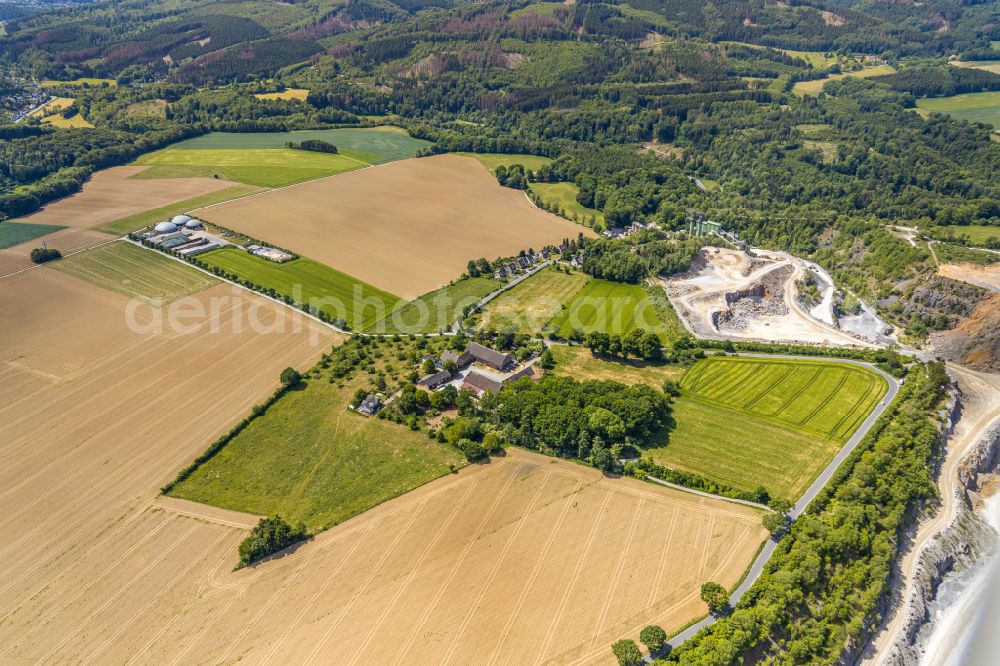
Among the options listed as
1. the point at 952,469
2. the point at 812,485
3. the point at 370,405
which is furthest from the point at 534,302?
the point at 952,469

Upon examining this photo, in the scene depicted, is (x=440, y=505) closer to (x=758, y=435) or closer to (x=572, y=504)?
(x=572, y=504)

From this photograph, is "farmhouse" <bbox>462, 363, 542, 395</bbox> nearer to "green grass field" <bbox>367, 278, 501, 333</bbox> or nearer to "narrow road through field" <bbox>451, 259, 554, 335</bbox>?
"narrow road through field" <bbox>451, 259, 554, 335</bbox>

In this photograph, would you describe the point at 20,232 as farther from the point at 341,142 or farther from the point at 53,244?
the point at 341,142

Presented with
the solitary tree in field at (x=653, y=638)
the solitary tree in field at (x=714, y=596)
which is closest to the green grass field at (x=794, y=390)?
the solitary tree in field at (x=714, y=596)

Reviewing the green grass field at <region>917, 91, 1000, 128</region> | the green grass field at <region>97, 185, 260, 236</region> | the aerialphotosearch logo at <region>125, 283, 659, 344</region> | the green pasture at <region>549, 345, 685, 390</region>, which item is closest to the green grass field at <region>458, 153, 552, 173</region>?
the green grass field at <region>97, 185, 260, 236</region>

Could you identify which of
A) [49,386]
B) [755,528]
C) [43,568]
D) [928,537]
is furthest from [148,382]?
[928,537]
